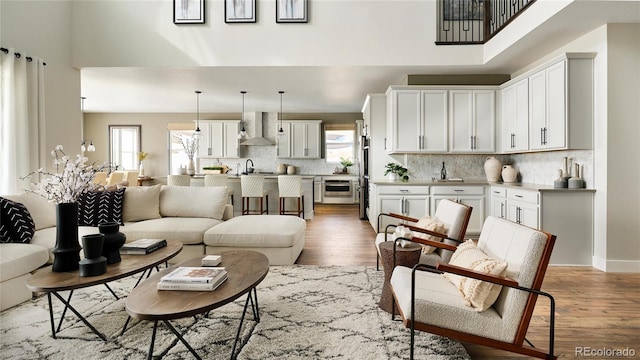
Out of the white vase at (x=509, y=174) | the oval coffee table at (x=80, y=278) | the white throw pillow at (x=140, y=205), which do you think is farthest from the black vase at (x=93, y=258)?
the white vase at (x=509, y=174)

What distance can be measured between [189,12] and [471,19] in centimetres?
424

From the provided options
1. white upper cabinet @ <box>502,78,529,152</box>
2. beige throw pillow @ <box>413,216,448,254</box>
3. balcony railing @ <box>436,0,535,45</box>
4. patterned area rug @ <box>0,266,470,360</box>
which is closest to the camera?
patterned area rug @ <box>0,266,470,360</box>

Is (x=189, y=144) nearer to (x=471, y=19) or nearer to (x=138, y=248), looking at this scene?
(x=471, y=19)

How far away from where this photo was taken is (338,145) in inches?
399

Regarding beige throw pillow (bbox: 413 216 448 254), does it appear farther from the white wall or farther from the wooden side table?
the white wall

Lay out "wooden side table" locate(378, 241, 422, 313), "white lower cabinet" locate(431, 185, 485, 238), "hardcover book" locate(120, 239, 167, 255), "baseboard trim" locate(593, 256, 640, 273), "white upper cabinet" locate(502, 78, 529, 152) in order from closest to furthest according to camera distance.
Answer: "wooden side table" locate(378, 241, 422, 313), "hardcover book" locate(120, 239, 167, 255), "baseboard trim" locate(593, 256, 640, 273), "white upper cabinet" locate(502, 78, 529, 152), "white lower cabinet" locate(431, 185, 485, 238)

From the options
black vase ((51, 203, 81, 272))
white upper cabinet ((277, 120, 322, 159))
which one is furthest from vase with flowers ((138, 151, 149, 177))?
black vase ((51, 203, 81, 272))

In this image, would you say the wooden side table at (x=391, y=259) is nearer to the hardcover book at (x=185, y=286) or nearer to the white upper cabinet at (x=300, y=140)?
the hardcover book at (x=185, y=286)

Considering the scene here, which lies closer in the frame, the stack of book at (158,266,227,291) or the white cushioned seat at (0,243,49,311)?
the stack of book at (158,266,227,291)

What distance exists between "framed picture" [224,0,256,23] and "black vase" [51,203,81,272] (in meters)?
3.69

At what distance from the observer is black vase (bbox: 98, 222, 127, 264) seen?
2.43 meters

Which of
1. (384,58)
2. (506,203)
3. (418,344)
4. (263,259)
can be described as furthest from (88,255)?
A: (506,203)

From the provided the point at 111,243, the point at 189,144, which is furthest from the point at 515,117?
the point at 189,144

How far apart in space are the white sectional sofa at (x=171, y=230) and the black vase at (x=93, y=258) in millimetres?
991
